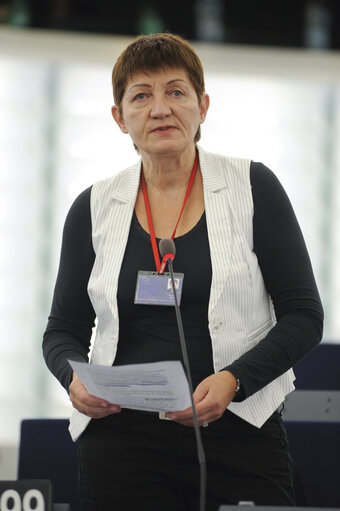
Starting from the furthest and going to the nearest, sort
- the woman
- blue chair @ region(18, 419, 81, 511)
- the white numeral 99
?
blue chair @ region(18, 419, 81, 511) < the woman < the white numeral 99

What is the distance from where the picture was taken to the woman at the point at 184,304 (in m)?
1.78

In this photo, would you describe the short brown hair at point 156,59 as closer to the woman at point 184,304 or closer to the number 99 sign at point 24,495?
the woman at point 184,304

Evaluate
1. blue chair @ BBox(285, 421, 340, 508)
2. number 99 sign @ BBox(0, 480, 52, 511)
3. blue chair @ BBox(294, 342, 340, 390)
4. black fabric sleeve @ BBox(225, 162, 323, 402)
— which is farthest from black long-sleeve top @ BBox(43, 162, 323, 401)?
blue chair @ BBox(294, 342, 340, 390)

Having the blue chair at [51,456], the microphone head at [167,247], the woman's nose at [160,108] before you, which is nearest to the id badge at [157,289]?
the microphone head at [167,247]

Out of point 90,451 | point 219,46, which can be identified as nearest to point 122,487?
point 90,451

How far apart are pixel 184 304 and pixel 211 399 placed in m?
0.26

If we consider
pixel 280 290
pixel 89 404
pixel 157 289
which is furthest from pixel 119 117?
pixel 89 404

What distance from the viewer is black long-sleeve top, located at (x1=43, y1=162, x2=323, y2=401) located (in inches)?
70.9

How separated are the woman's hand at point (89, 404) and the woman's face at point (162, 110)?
0.62m

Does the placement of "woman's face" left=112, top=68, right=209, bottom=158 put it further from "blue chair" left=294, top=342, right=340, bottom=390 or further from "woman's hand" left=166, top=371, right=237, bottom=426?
"blue chair" left=294, top=342, right=340, bottom=390

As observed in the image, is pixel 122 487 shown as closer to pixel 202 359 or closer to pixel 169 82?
pixel 202 359

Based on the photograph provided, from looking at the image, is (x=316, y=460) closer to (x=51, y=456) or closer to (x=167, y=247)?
(x=51, y=456)

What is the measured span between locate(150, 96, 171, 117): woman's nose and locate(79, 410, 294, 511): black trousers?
72 centimetres

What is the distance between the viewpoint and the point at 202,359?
1.83 meters
